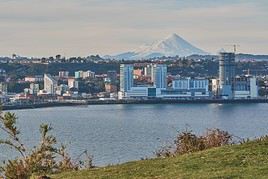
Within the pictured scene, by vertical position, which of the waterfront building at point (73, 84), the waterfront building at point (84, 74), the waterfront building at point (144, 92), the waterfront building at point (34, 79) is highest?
the waterfront building at point (84, 74)

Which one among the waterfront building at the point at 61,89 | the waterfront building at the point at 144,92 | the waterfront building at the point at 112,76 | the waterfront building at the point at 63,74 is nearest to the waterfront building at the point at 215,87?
the waterfront building at the point at 144,92

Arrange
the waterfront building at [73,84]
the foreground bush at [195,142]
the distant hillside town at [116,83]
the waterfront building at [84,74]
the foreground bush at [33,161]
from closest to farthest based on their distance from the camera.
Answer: the foreground bush at [33,161], the foreground bush at [195,142], the distant hillside town at [116,83], the waterfront building at [73,84], the waterfront building at [84,74]

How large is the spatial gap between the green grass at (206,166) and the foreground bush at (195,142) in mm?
2149

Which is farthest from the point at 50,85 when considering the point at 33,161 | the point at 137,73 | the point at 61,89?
the point at 33,161

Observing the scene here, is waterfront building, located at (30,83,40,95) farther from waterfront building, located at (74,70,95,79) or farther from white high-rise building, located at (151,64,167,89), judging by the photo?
white high-rise building, located at (151,64,167,89)

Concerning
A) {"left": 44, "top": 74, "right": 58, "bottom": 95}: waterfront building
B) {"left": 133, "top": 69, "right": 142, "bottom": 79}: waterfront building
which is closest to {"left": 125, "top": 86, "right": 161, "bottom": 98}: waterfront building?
{"left": 44, "top": 74, "right": 58, "bottom": 95}: waterfront building

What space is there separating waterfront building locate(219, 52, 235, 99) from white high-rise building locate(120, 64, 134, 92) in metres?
11.1

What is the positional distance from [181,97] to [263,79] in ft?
70.7

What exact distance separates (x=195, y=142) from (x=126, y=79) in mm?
86122

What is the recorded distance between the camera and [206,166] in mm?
8336

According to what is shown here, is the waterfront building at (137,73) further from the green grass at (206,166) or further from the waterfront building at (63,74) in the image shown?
the green grass at (206,166)

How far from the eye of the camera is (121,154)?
948 inches

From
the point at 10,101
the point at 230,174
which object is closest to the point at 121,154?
the point at 230,174

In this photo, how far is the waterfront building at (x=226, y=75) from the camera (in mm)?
96625
